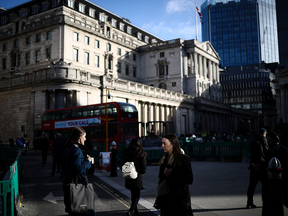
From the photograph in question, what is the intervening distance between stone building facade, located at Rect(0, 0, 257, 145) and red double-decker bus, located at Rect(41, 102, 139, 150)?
256 inches

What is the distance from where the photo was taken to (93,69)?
182 ft

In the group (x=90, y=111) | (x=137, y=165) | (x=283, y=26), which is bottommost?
(x=137, y=165)

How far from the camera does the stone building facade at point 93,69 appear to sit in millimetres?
36500

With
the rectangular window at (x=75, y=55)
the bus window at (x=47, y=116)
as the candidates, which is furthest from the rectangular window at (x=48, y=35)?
the bus window at (x=47, y=116)

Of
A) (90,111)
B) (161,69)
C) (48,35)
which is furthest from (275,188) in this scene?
(161,69)

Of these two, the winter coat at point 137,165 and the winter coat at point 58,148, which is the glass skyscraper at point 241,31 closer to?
the winter coat at point 58,148

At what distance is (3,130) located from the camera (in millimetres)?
39781

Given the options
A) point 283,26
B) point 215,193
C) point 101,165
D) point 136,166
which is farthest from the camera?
point 283,26

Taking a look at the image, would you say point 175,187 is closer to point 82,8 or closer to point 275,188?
point 275,188

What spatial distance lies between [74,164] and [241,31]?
157008 mm

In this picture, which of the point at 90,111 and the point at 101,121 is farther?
the point at 90,111

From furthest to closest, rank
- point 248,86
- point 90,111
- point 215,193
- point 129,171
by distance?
1. point 248,86
2. point 90,111
3. point 215,193
4. point 129,171

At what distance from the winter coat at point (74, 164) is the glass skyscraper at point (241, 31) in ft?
499

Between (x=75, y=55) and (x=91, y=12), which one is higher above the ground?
(x=91, y=12)
